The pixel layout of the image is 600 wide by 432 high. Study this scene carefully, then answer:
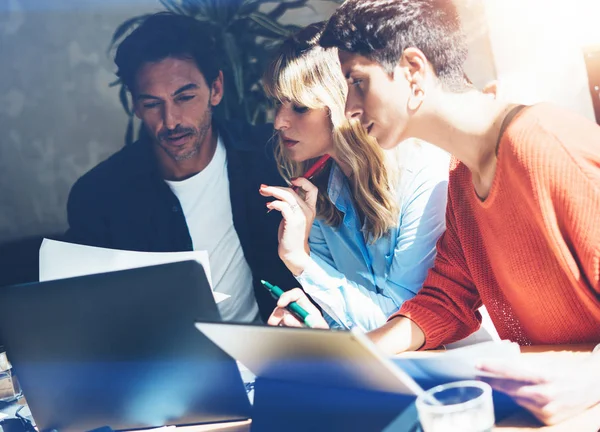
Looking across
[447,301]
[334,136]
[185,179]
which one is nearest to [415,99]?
[334,136]

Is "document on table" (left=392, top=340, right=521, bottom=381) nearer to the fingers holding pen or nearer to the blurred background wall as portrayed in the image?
the fingers holding pen

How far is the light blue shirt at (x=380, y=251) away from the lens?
176 cm

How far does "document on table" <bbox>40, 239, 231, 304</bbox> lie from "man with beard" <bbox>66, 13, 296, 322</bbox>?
0.06 ft

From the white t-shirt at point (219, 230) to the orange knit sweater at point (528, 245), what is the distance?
1.60ft

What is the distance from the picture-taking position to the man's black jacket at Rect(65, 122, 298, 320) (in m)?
1.80

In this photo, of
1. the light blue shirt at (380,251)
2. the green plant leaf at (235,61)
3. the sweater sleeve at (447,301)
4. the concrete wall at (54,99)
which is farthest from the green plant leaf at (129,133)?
the sweater sleeve at (447,301)

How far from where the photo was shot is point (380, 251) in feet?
5.94

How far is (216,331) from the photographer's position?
3.26ft

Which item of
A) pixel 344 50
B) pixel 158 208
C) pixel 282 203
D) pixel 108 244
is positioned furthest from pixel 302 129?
pixel 108 244

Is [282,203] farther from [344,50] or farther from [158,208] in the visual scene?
[344,50]

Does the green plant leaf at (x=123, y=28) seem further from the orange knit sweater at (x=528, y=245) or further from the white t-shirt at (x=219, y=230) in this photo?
the orange knit sweater at (x=528, y=245)

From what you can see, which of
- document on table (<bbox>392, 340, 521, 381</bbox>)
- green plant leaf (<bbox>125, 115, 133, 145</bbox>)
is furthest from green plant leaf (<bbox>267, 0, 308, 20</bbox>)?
document on table (<bbox>392, 340, 521, 381</bbox>)

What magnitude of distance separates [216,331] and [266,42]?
1.01m

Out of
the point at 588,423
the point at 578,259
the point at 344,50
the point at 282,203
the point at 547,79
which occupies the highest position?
the point at 344,50
